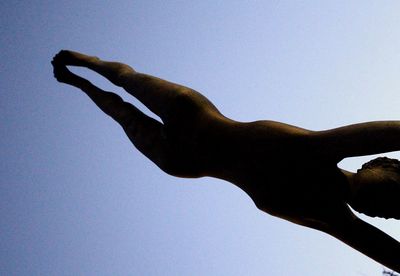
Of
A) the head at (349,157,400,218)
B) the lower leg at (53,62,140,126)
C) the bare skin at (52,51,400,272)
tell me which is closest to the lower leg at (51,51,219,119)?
the bare skin at (52,51,400,272)

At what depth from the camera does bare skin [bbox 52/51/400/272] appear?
141 inches

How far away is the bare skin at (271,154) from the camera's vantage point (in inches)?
141

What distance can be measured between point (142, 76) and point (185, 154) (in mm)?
1134

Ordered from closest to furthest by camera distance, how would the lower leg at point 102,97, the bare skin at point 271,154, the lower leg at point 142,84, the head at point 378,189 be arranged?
the head at point 378,189 → the bare skin at point 271,154 → the lower leg at point 142,84 → the lower leg at point 102,97

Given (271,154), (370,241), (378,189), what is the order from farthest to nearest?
1. (271,154)
2. (370,241)
3. (378,189)

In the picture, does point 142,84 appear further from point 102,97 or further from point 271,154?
point 271,154

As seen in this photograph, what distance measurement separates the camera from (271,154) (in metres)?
3.86

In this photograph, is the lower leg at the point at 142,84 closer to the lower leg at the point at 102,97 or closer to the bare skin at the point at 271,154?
the bare skin at the point at 271,154

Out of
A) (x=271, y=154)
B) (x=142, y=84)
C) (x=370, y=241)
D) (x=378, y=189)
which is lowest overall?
(x=370, y=241)

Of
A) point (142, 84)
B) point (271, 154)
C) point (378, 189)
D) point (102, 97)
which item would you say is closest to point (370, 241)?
point (378, 189)

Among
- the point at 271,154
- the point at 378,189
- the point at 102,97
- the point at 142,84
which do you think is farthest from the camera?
the point at 102,97

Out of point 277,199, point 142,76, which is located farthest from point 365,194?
point 142,76

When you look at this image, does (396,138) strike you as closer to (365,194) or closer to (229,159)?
(365,194)

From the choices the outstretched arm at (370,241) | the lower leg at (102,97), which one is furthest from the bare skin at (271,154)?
the lower leg at (102,97)
